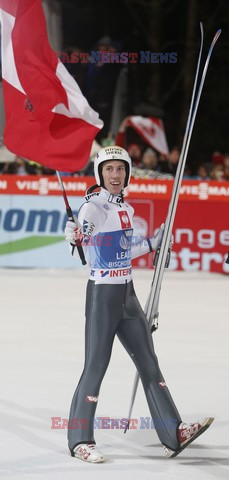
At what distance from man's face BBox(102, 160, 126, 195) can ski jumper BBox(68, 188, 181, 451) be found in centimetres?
4

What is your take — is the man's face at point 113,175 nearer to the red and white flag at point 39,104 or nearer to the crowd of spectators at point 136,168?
the red and white flag at point 39,104

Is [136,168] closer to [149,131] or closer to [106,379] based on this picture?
[149,131]

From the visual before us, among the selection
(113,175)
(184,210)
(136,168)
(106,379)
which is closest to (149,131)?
(136,168)

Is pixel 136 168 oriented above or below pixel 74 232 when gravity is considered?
above

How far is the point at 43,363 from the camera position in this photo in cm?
1061

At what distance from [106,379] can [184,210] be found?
8.31m

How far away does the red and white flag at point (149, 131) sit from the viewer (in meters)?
23.7

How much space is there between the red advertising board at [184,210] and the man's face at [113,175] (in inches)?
415

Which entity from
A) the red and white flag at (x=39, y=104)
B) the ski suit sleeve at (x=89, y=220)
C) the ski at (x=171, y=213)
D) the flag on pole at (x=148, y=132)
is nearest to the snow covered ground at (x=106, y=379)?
the ski at (x=171, y=213)

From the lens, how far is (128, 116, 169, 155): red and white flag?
934 inches

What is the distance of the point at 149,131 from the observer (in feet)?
78.7

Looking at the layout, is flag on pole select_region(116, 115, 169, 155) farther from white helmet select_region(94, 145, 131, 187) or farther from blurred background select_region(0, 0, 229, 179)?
white helmet select_region(94, 145, 131, 187)

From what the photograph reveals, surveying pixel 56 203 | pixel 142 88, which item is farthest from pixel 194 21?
pixel 56 203

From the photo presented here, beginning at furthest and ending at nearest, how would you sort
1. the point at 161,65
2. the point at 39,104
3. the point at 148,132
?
the point at 161,65
the point at 148,132
the point at 39,104
